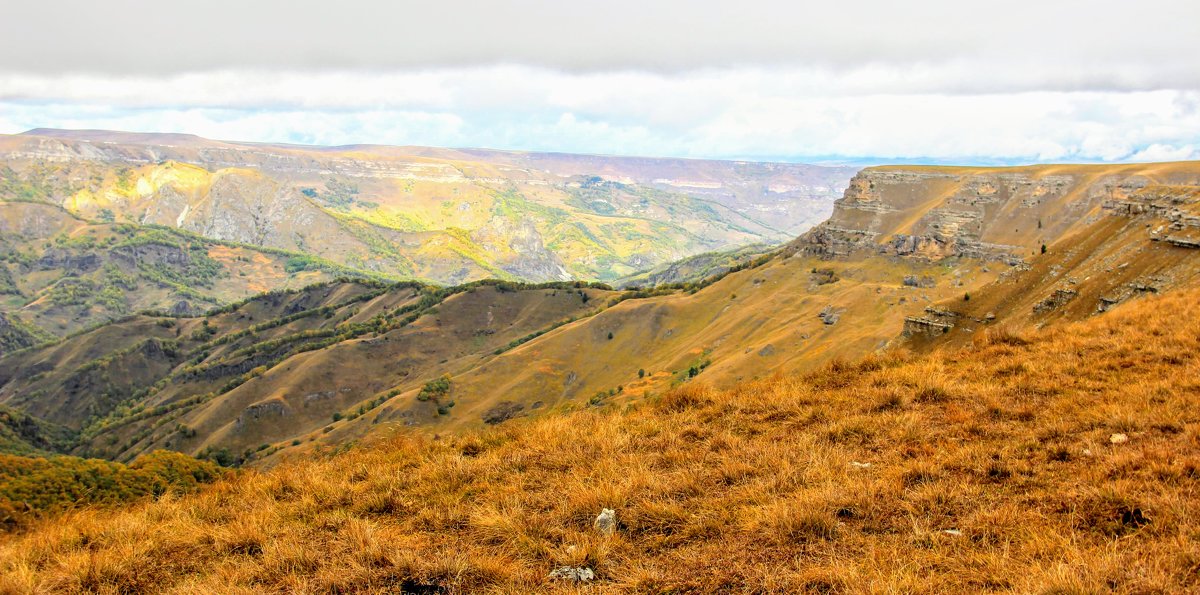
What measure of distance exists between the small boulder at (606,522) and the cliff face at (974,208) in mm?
142151

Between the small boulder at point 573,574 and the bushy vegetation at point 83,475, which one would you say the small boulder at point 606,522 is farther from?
the bushy vegetation at point 83,475

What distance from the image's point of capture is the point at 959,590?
644 centimetres

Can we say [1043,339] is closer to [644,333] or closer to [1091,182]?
[644,333]

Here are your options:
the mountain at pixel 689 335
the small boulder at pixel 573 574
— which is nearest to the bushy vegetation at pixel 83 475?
the mountain at pixel 689 335

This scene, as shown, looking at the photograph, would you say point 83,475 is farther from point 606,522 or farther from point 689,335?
point 689,335

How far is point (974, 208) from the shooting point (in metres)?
157

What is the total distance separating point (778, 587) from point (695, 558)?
1.08 metres

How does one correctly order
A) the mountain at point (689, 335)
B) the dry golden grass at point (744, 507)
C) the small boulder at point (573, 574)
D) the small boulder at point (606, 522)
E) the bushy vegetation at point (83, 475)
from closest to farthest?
the dry golden grass at point (744, 507) → the small boulder at point (573, 574) → the small boulder at point (606, 522) → the bushy vegetation at point (83, 475) → the mountain at point (689, 335)

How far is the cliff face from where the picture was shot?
137750 mm

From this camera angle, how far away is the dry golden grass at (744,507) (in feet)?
23.5

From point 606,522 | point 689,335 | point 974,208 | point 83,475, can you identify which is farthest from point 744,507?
point 974,208

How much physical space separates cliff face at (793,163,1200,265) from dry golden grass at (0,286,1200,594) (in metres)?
136

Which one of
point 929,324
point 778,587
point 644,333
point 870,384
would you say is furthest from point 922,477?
point 644,333

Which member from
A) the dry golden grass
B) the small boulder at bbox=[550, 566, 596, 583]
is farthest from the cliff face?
the small boulder at bbox=[550, 566, 596, 583]
